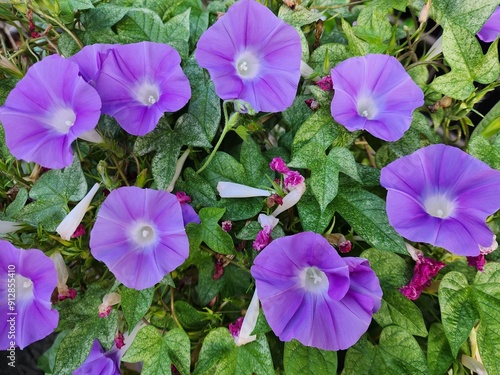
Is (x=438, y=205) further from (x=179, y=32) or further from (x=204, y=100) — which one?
(x=179, y=32)

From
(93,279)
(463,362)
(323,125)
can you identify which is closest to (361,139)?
(323,125)

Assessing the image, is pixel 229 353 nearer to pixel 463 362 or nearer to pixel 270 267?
pixel 270 267

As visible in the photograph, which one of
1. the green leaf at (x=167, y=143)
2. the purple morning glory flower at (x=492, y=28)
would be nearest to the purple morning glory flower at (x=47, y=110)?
the green leaf at (x=167, y=143)

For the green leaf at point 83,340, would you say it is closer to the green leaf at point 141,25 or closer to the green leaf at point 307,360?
the green leaf at point 307,360

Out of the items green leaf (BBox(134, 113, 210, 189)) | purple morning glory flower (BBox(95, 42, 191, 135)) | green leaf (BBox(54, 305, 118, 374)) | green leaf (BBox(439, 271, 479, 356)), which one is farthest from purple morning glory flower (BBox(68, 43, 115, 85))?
green leaf (BBox(439, 271, 479, 356))

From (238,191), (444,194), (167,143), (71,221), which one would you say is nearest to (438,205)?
(444,194)
